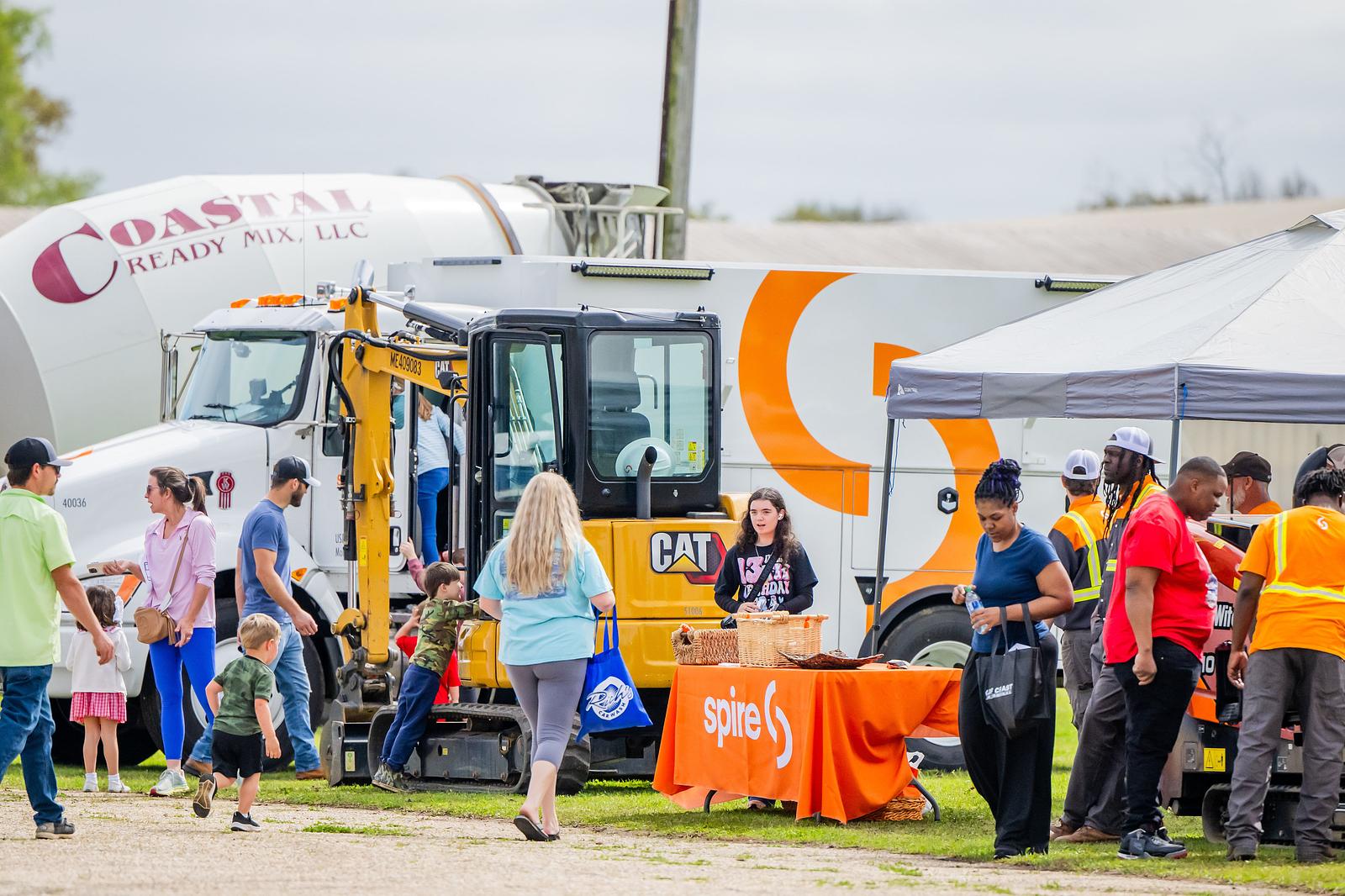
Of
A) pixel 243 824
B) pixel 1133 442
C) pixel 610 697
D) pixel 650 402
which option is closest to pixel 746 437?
pixel 650 402

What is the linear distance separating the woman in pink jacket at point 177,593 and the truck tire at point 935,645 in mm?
4615

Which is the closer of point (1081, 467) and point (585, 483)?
point (1081, 467)

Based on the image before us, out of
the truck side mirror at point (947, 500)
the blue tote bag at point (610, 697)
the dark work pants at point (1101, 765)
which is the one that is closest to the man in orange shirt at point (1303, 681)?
the dark work pants at point (1101, 765)

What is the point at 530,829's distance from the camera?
8.98m

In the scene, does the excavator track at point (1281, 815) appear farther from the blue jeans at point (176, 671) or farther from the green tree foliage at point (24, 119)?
the green tree foliage at point (24, 119)

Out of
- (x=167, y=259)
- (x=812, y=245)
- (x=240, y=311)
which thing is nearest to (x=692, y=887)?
(x=240, y=311)

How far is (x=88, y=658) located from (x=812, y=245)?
16.2m

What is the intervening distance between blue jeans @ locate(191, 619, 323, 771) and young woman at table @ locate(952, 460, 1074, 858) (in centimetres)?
501

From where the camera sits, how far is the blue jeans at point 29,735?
905 centimetres

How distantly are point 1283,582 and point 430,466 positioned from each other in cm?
643

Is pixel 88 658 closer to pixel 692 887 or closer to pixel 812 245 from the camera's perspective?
pixel 692 887

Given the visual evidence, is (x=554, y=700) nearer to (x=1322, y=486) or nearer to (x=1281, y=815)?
(x=1281, y=815)

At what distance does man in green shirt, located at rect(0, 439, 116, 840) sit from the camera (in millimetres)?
9023

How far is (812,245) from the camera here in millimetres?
26281
